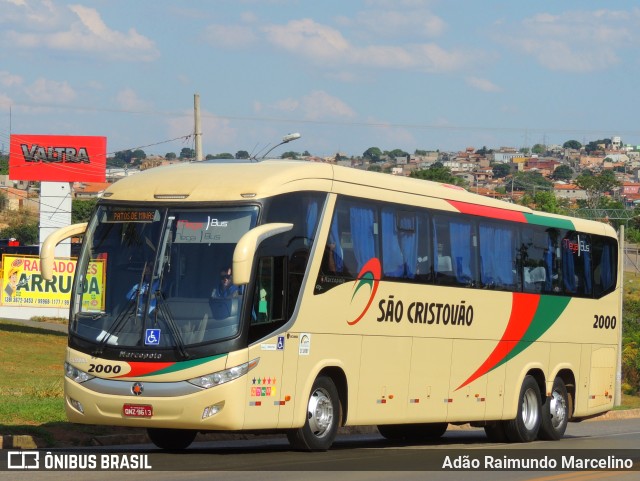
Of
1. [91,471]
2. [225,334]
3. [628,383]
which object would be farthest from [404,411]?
[628,383]

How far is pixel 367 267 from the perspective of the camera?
55.1 feet

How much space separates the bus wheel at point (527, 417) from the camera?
21047 mm

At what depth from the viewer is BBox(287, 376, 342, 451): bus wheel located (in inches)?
615

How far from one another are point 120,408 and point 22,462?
4.34 ft

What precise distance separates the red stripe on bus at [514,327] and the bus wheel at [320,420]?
4.34 metres

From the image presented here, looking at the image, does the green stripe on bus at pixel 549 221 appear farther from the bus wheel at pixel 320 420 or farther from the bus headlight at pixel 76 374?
the bus headlight at pixel 76 374

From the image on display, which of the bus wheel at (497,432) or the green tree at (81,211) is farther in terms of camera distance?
the green tree at (81,211)

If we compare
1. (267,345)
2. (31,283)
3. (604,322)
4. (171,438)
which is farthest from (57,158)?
(267,345)

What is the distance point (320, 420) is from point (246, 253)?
3.14 m

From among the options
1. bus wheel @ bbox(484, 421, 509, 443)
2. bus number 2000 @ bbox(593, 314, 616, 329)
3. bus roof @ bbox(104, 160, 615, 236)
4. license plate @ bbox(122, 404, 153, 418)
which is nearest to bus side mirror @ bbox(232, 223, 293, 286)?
bus roof @ bbox(104, 160, 615, 236)

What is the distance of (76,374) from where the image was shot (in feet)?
48.9

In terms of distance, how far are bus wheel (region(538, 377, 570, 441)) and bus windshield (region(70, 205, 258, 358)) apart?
906cm

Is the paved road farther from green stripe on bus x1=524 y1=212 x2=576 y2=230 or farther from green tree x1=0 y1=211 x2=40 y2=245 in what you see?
green tree x1=0 y1=211 x2=40 y2=245

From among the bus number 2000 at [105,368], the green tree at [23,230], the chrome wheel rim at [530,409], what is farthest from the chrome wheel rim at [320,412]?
the green tree at [23,230]
